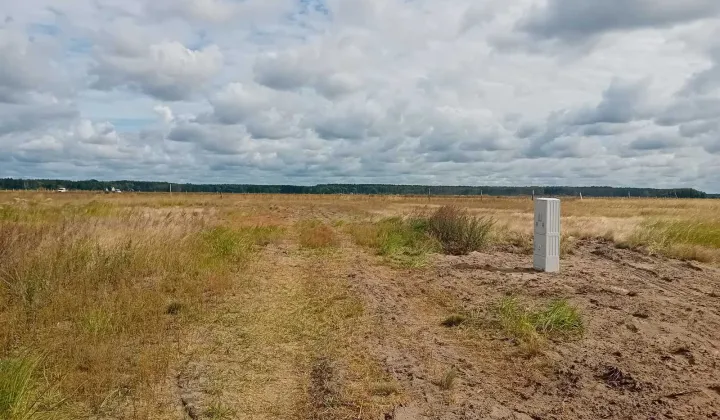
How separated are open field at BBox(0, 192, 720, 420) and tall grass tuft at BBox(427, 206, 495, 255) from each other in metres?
2.66

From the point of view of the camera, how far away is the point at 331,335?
7074mm

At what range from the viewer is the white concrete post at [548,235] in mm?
11789

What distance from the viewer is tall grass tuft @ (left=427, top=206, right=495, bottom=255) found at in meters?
15.9

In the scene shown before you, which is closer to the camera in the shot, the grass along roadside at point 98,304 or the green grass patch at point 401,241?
the grass along roadside at point 98,304

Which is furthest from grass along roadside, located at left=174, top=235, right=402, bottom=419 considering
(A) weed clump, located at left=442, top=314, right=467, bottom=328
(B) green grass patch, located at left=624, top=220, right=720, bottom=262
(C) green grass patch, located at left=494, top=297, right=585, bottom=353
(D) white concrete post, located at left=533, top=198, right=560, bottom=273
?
(B) green grass patch, located at left=624, top=220, right=720, bottom=262

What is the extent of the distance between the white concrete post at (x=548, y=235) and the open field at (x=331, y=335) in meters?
0.40

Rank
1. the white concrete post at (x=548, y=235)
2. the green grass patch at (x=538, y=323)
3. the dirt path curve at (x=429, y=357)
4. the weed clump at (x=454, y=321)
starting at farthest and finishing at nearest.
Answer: the white concrete post at (x=548, y=235) → the weed clump at (x=454, y=321) → the green grass patch at (x=538, y=323) → the dirt path curve at (x=429, y=357)

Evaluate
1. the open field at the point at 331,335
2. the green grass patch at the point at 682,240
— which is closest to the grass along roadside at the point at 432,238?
the open field at the point at 331,335

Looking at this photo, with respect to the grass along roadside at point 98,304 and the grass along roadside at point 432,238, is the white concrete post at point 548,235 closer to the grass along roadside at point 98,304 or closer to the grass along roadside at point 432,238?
the grass along roadside at point 432,238

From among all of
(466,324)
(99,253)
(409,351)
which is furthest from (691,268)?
(99,253)

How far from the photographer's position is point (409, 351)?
6.45 metres

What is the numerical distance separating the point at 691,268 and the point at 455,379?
9.52 meters

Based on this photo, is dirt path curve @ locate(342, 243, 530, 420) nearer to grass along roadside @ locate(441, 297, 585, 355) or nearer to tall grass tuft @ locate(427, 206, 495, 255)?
grass along roadside @ locate(441, 297, 585, 355)

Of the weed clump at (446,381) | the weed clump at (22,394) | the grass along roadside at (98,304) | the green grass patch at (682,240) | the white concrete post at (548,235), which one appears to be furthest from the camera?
the green grass patch at (682,240)
